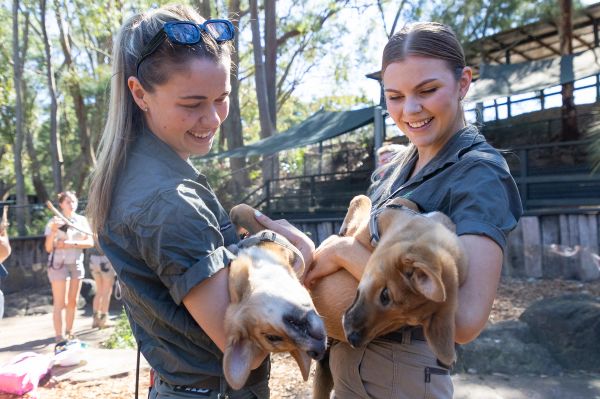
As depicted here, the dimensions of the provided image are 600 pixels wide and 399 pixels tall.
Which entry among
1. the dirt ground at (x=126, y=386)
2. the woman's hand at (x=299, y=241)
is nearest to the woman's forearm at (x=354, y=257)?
the woman's hand at (x=299, y=241)

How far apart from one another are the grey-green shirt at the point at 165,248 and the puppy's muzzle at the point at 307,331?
0.27 m

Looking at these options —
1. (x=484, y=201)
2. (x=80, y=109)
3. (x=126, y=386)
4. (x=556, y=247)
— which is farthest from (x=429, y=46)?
(x=80, y=109)

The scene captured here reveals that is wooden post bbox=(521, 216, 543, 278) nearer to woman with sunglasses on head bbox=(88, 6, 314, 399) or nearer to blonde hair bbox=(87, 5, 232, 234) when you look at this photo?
woman with sunglasses on head bbox=(88, 6, 314, 399)

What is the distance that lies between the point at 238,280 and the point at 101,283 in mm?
7726

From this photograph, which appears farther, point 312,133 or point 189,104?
point 312,133

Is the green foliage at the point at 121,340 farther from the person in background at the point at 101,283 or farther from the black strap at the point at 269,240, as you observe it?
the black strap at the point at 269,240

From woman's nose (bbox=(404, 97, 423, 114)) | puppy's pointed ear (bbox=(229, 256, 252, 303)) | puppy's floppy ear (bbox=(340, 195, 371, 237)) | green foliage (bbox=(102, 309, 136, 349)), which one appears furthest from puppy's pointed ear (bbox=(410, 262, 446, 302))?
green foliage (bbox=(102, 309, 136, 349))

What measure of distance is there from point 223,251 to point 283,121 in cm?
3338

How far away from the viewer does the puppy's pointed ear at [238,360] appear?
4.85 feet

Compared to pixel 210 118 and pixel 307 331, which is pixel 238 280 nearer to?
pixel 307 331

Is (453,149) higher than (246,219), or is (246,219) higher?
(453,149)

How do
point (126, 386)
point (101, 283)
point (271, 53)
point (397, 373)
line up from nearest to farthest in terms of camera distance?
point (397, 373) → point (126, 386) → point (101, 283) → point (271, 53)

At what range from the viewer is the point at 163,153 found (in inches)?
68.7

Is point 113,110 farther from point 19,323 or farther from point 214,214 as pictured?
point 19,323
